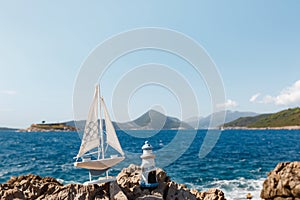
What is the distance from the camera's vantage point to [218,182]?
1142 inches

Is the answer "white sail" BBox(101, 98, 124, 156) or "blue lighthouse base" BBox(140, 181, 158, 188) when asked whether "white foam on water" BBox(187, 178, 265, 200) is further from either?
"white sail" BBox(101, 98, 124, 156)

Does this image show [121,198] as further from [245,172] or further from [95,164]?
[245,172]

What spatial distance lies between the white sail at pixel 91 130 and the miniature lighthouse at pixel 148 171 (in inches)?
109

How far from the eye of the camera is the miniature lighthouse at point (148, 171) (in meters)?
13.0

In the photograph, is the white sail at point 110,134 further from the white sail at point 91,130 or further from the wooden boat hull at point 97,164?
the wooden boat hull at point 97,164

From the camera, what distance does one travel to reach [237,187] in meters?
26.2

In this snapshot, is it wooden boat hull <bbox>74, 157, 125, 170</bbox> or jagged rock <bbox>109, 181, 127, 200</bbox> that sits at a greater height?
wooden boat hull <bbox>74, 157, 125, 170</bbox>

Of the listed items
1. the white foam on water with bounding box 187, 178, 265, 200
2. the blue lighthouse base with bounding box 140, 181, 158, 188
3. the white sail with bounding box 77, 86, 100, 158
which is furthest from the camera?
the white foam on water with bounding box 187, 178, 265, 200

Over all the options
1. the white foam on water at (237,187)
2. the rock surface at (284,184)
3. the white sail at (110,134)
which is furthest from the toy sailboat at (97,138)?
the rock surface at (284,184)

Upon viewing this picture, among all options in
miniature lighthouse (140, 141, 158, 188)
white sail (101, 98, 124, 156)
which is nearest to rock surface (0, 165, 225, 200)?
miniature lighthouse (140, 141, 158, 188)

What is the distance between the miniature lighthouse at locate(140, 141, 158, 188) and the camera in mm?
12969

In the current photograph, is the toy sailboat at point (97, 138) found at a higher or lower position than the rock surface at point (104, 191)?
higher

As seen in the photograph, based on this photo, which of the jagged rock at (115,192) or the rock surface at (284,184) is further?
the rock surface at (284,184)

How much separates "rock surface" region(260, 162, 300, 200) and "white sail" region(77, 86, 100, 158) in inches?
647
